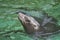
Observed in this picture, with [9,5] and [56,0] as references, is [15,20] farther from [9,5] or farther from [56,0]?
[56,0]

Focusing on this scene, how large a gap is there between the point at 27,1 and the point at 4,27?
1.06 m

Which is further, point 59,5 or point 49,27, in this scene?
point 59,5

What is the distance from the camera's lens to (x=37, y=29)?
11.2ft

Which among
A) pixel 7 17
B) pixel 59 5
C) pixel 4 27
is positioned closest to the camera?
pixel 4 27

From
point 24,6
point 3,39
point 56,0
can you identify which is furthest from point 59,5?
point 3,39

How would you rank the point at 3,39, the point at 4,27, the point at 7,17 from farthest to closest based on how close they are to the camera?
the point at 7,17
the point at 4,27
the point at 3,39

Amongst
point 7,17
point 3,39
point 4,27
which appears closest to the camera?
point 3,39

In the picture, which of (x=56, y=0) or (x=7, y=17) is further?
(x=56, y=0)

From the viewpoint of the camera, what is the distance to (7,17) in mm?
3953

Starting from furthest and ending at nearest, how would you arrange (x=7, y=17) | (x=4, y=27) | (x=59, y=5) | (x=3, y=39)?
(x=59, y=5) < (x=7, y=17) < (x=4, y=27) < (x=3, y=39)

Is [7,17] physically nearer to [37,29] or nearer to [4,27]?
[4,27]

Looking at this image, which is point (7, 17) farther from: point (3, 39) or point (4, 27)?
point (3, 39)

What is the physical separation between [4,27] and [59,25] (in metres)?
0.75

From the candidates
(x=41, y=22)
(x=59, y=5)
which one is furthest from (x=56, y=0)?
(x=41, y=22)
